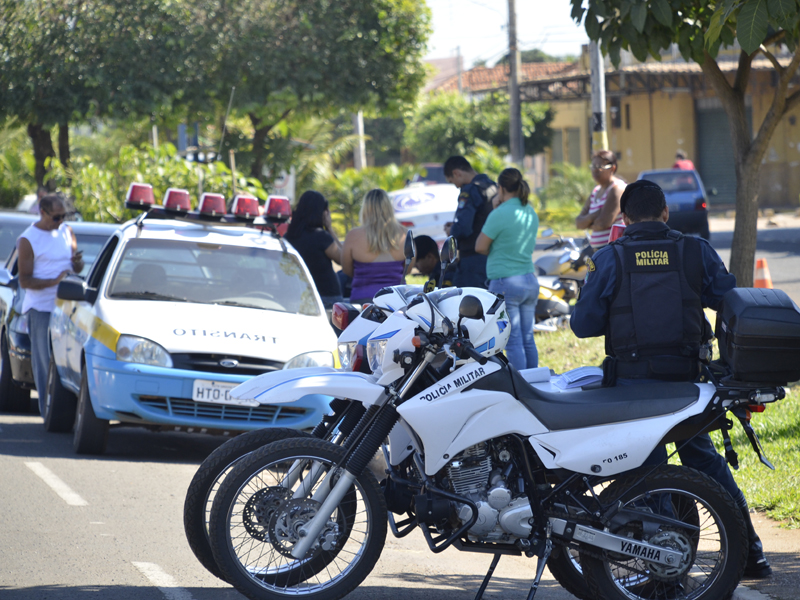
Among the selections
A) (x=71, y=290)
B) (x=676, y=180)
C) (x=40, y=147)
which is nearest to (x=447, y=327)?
(x=71, y=290)

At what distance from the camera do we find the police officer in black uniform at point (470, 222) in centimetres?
848

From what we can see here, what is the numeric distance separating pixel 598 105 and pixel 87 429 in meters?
9.06

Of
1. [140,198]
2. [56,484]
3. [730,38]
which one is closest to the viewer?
[730,38]

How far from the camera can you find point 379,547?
160 inches

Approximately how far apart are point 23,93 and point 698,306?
13720 millimetres

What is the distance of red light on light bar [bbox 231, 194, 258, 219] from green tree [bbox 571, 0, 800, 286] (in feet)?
10.6

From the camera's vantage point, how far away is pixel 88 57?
52.5 feet

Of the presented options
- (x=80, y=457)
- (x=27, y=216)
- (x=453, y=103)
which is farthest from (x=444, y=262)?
(x=453, y=103)

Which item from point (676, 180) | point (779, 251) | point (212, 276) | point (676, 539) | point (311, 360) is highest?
point (676, 180)

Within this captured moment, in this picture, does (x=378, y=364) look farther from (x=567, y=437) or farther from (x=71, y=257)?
(x=71, y=257)

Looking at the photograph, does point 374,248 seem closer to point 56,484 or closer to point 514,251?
point 514,251

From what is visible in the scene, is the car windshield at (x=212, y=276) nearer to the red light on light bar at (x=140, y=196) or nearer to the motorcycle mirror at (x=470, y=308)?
the red light on light bar at (x=140, y=196)

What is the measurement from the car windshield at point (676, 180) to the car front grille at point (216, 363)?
16.4m

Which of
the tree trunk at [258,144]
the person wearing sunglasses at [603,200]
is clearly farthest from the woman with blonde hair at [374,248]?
the tree trunk at [258,144]
